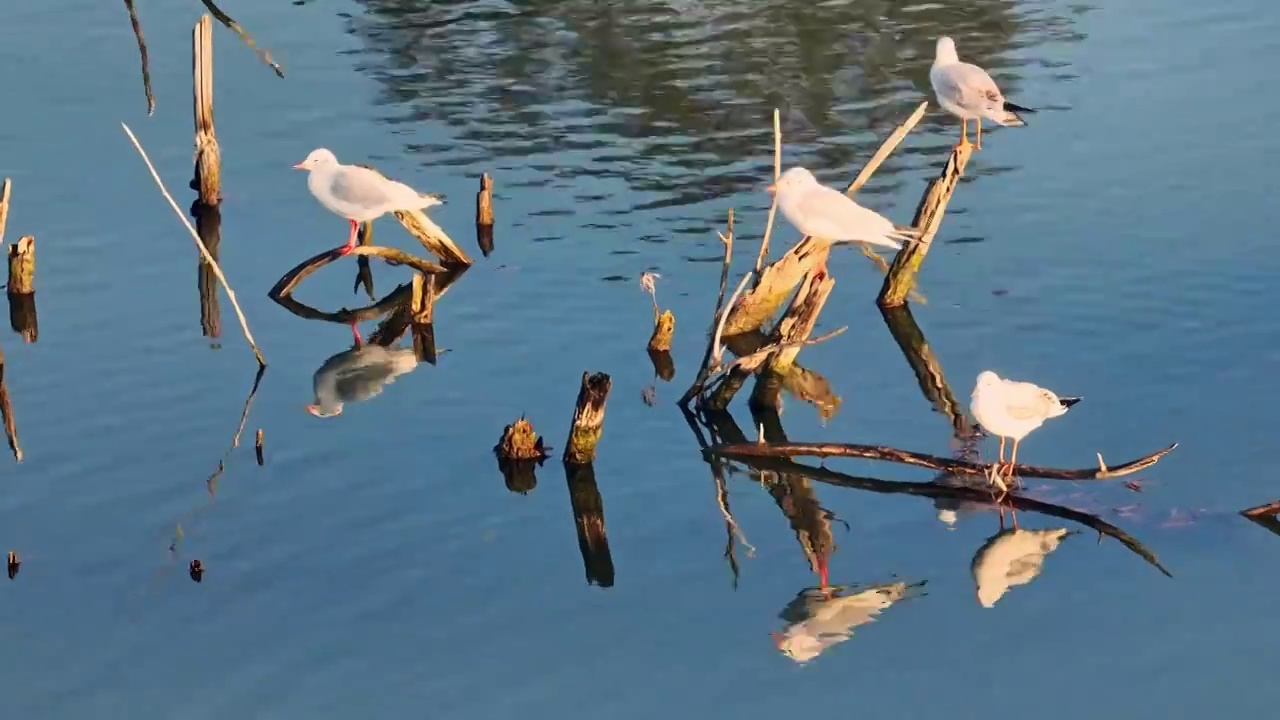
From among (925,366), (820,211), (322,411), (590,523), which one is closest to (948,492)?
(590,523)

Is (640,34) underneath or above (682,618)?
underneath

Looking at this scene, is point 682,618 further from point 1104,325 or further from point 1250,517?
point 1104,325

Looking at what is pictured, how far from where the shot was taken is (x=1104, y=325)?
18.6 m

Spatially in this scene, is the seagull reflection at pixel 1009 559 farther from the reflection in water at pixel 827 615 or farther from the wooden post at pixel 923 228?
the wooden post at pixel 923 228

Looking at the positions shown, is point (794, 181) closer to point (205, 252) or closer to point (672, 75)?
point (205, 252)

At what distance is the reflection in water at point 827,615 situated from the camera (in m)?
12.9

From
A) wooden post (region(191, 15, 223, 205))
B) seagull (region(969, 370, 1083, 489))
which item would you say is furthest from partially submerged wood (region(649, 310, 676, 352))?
wooden post (region(191, 15, 223, 205))

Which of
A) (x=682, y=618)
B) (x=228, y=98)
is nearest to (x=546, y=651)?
(x=682, y=618)

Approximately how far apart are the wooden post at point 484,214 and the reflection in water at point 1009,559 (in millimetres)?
9000

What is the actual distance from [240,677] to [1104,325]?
969cm

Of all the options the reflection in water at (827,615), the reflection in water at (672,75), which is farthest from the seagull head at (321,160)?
the reflection in water at (827,615)

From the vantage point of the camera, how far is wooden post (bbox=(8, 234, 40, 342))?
1980cm

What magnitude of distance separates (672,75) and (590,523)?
14.2m

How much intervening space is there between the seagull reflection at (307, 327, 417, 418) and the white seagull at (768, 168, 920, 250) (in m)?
4.09
